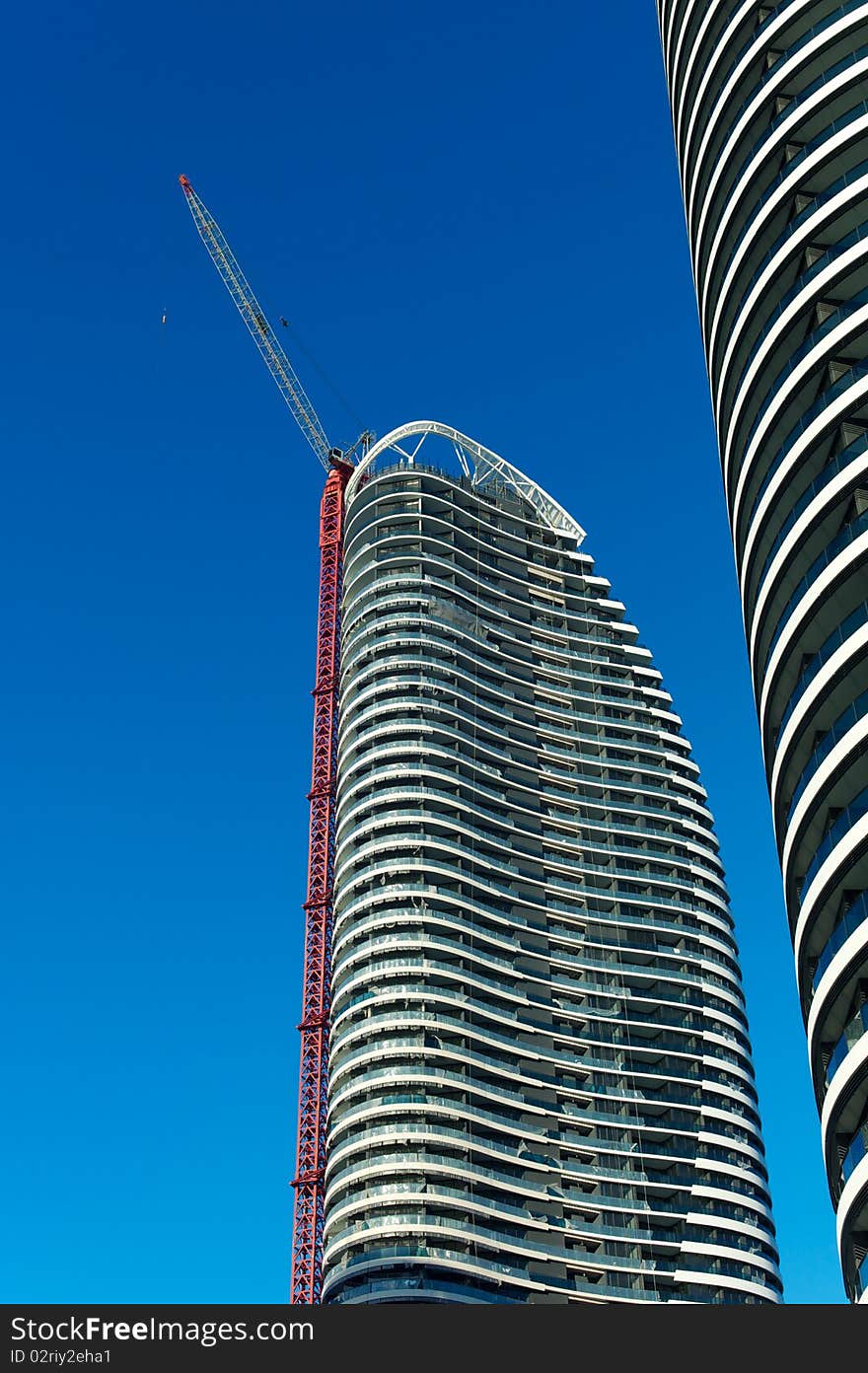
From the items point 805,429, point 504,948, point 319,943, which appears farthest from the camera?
point 319,943

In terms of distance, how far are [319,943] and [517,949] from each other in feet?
77.8

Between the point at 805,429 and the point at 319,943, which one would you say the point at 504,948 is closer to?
the point at 319,943

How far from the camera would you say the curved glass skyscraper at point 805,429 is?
213ft

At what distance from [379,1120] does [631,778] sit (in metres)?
51.6

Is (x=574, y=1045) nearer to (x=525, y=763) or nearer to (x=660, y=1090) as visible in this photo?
(x=660, y=1090)

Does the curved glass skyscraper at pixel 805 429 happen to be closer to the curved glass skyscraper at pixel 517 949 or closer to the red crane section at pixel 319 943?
the curved glass skyscraper at pixel 517 949

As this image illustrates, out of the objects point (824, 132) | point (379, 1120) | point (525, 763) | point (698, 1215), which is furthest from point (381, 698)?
point (824, 132)

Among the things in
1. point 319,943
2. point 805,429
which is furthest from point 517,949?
point 805,429

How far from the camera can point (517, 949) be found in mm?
152875

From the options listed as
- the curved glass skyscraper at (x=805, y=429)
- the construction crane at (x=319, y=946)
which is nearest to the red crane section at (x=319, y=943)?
the construction crane at (x=319, y=946)

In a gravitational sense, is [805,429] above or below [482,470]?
below

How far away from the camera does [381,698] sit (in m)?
162

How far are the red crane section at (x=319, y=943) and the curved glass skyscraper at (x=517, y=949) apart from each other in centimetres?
1391

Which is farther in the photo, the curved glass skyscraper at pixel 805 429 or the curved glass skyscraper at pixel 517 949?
the curved glass skyscraper at pixel 517 949
